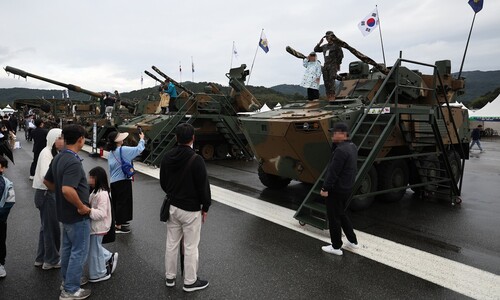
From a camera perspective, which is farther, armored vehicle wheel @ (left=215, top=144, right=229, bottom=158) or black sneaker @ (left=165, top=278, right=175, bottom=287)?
armored vehicle wheel @ (left=215, top=144, right=229, bottom=158)

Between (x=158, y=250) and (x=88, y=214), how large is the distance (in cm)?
154

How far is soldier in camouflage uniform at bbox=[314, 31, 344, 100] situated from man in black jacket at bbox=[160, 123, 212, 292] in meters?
4.93

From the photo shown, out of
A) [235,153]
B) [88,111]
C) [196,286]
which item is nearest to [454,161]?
[196,286]

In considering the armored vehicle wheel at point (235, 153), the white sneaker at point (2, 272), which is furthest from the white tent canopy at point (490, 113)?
the white sneaker at point (2, 272)

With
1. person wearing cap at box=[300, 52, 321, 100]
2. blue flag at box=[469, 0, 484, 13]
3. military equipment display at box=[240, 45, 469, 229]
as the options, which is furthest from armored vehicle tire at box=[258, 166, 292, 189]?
blue flag at box=[469, 0, 484, 13]

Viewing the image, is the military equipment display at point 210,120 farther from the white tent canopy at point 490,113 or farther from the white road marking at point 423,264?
the white tent canopy at point 490,113

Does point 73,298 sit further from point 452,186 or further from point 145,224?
point 452,186

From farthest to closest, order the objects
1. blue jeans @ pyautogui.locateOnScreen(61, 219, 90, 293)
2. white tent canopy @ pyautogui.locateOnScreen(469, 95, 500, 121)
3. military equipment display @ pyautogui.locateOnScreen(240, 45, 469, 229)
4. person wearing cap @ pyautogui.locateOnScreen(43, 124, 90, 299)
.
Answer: white tent canopy @ pyautogui.locateOnScreen(469, 95, 500, 121) → military equipment display @ pyautogui.locateOnScreen(240, 45, 469, 229) → blue jeans @ pyautogui.locateOnScreen(61, 219, 90, 293) → person wearing cap @ pyautogui.locateOnScreen(43, 124, 90, 299)

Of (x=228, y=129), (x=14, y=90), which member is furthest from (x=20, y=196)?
(x=14, y=90)

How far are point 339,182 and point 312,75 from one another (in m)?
4.05

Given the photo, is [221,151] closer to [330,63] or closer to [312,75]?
[312,75]

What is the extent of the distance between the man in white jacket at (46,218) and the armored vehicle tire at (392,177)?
5.43 m

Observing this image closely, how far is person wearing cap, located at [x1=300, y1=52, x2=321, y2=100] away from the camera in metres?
7.88

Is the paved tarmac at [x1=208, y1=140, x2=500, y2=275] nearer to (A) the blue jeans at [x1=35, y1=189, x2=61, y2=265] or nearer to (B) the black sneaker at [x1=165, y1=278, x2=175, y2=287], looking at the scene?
(B) the black sneaker at [x1=165, y1=278, x2=175, y2=287]
